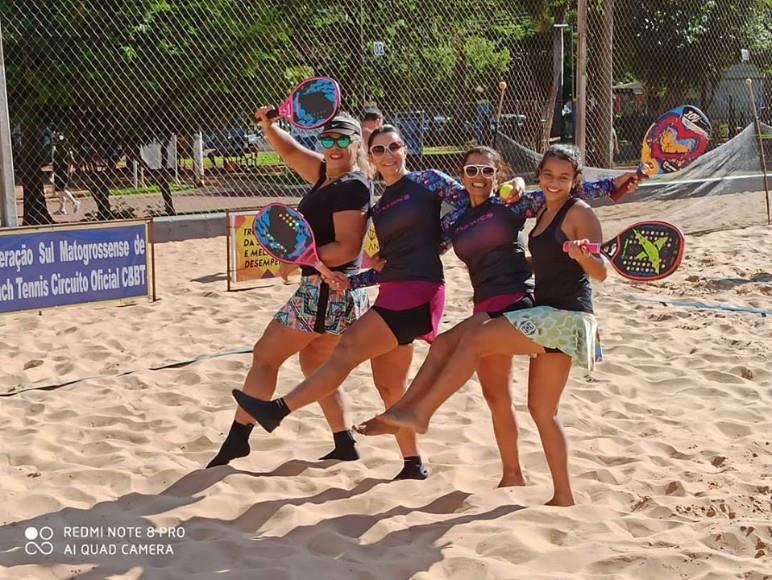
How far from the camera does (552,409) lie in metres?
3.85

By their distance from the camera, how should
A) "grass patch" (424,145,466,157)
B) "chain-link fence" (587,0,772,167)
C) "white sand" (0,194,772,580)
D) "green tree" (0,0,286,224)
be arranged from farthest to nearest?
"chain-link fence" (587,0,772,167), "grass patch" (424,145,466,157), "green tree" (0,0,286,224), "white sand" (0,194,772,580)

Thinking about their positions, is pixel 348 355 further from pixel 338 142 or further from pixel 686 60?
pixel 686 60

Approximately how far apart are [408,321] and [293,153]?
105cm

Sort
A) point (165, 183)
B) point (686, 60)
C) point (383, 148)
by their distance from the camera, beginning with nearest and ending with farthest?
point (383, 148) → point (165, 183) → point (686, 60)

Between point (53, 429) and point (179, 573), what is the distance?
1864mm

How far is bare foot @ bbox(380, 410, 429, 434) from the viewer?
3.60m

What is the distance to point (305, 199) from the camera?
4281 millimetres

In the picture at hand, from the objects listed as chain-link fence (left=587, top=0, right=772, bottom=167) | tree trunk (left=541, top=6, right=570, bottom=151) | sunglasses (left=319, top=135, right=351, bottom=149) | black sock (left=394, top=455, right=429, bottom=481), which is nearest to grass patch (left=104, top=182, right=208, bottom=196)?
tree trunk (left=541, top=6, right=570, bottom=151)

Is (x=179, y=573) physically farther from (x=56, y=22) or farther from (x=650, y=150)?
(x=56, y=22)

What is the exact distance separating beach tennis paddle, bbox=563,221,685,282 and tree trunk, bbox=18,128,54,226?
843 centimetres

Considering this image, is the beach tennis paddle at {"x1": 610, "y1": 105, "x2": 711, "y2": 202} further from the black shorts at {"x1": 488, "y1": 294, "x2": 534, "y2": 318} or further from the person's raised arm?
the person's raised arm

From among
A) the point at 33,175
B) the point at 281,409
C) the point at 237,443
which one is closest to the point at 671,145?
the point at 281,409

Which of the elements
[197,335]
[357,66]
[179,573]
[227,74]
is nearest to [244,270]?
[197,335]

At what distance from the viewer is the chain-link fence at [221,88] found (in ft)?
33.5
